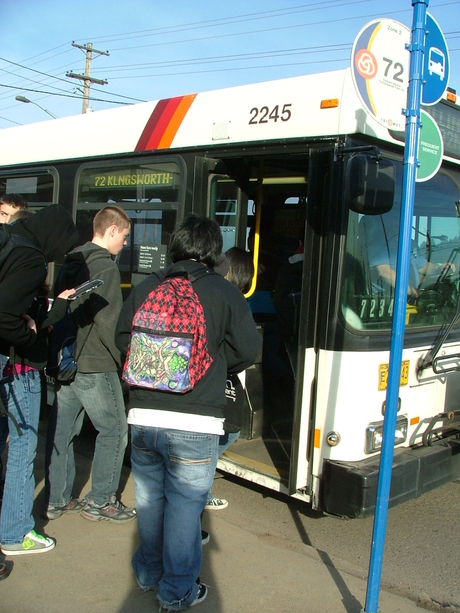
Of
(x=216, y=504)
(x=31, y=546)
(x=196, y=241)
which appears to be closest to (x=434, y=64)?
(x=196, y=241)

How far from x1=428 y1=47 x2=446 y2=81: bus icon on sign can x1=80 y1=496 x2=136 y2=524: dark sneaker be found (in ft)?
10.2

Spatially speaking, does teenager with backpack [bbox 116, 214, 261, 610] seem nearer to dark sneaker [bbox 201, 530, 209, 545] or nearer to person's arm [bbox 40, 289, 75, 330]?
person's arm [bbox 40, 289, 75, 330]

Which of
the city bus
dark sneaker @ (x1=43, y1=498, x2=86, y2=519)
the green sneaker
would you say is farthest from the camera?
dark sneaker @ (x1=43, y1=498, x2=86, y2=519)

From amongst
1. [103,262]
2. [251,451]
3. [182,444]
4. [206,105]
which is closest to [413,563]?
[251,451]

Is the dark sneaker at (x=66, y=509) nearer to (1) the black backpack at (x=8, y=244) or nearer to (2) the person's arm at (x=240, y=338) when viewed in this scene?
(1) the black backpack at (x=8, y=244)

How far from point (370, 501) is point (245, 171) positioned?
95.7 inches

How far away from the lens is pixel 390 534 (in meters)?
4.20

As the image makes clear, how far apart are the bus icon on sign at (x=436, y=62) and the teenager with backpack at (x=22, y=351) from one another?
1.94 m

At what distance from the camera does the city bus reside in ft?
12.1

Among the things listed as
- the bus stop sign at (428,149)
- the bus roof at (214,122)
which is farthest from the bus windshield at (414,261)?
the bus stop sign at (428,149)

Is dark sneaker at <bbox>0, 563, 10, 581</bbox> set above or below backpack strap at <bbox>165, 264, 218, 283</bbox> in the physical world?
below

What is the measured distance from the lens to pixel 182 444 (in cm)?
287

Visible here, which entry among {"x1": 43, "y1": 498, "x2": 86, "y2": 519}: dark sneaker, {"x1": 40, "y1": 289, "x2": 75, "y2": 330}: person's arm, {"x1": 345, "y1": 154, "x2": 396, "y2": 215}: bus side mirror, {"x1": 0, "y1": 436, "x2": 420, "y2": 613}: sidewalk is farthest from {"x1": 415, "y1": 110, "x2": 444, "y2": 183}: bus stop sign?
{"x1": 43, "y1": 498, "x2": 86, "y2": 519}: dark sneaker

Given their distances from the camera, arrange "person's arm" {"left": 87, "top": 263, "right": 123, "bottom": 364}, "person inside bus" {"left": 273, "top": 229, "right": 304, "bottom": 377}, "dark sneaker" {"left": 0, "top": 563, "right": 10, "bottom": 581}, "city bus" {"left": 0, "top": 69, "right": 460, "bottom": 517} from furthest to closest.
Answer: "person inside bus" {"left": 273, "top": 229, "right": 304, "bottom": 377}
"person's arm" {"left": 87, "top": 263, "right": 123, "bottom": 364}
"city bus" {"left": 0, "top": 69, "right": 460, "bottom": 517}
"dark sneaker" {"left": 0, "top": 563, "right": 10, "bottom": 581}
